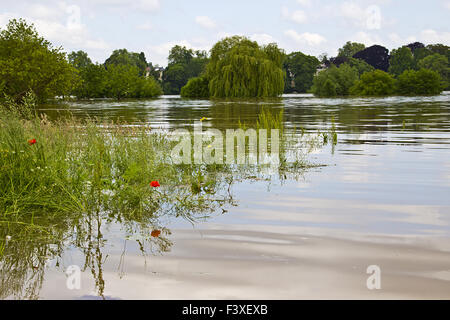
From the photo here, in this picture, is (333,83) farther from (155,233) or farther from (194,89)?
(155,233)

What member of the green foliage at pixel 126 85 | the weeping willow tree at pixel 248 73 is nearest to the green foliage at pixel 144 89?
the green foliage at pixel 126 85

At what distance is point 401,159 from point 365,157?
2.11 feet

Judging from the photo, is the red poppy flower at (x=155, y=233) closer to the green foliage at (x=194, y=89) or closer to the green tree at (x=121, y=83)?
the green foliage at (x=194, y=89)

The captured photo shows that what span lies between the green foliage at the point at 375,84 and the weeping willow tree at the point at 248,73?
2603cm

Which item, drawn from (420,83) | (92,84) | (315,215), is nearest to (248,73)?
(92,84)

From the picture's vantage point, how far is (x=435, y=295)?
3.05 meters

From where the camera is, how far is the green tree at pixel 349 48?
536ft

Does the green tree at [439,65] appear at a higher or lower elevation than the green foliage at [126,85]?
higher

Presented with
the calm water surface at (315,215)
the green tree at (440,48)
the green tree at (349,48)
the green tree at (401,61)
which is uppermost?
the green tree at (349,48)

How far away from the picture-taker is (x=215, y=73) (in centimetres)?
4747

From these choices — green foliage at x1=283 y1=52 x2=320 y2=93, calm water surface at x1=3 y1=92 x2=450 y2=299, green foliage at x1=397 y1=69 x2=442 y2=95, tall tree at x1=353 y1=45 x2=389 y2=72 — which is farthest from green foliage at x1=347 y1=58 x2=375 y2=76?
calm water surface at x1=3 y1=92 x2=450 y2=299

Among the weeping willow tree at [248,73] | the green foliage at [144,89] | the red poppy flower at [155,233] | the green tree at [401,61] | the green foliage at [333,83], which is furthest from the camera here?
the green tree at [401,61]

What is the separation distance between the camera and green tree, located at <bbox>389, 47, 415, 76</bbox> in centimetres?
11381

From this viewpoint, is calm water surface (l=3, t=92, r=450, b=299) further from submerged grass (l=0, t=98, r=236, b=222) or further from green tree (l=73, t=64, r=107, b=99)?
green tree (l=73, t=64, r=107, b=99)
